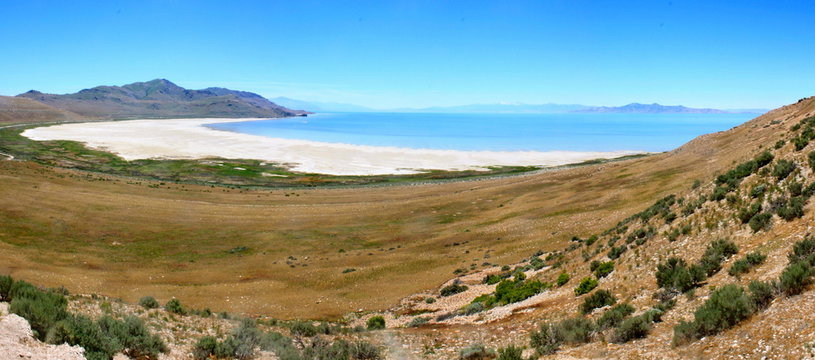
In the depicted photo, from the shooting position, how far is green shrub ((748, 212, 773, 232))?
1309 centimetres

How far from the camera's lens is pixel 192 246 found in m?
33.9

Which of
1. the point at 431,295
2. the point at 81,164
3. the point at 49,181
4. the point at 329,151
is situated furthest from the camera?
the point at 329,151

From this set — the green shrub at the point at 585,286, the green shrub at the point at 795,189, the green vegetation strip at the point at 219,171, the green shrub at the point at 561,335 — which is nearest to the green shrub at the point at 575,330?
the green shrub at the point at 561,335

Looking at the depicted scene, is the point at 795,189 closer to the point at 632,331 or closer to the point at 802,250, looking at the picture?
the point at 802,250

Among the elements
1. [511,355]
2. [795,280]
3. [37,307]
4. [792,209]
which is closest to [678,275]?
[795,280]

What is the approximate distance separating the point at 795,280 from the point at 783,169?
924 centimetres

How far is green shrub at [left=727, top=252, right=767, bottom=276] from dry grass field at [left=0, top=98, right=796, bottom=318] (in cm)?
1419

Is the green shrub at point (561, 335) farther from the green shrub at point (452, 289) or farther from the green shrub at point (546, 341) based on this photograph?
the green shrub at point (452, 289)

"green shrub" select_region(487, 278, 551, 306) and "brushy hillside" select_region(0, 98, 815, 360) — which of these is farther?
"green shrub" select_region(487, 278, 551, 306)

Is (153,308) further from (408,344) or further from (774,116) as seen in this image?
(774,116)

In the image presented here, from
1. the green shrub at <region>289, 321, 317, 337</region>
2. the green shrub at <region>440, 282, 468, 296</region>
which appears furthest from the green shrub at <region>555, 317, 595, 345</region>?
the green shrub at <region>440, 282, 468, 296</region>

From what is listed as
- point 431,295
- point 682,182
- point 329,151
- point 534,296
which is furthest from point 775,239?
point 329,151

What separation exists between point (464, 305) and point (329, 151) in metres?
109

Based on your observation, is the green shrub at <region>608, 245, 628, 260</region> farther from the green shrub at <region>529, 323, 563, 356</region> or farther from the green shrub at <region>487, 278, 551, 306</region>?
the green shrub at <region>529, 323, 563, 356</region>
